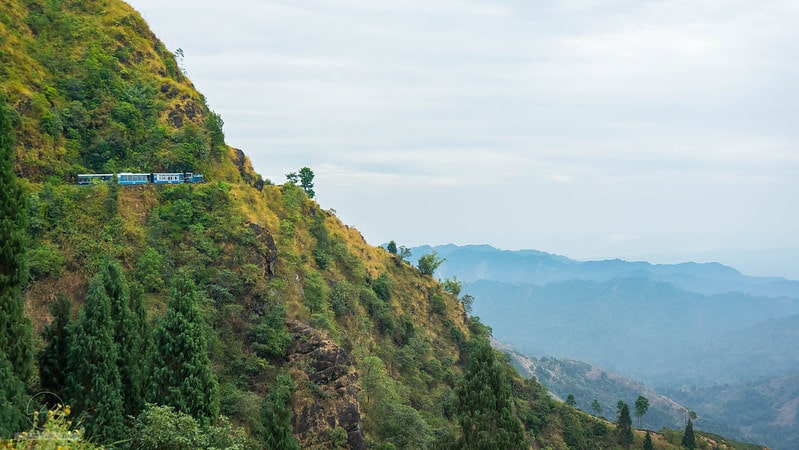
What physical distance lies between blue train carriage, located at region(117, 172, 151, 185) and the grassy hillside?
1.15m

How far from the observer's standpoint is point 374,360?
60375mm

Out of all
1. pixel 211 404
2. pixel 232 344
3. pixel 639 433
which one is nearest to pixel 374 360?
pixel 232 344

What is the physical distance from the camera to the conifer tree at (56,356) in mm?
32969

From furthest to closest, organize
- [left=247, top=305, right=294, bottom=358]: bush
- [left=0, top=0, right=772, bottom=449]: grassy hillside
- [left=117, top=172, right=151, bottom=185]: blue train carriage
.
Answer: [left=117, top=172, right=151, bottom=185]: blue train carriage → [left=247, top=305, right=294, bottom=358]: bush → [left=0, top=0, right=772, bottom=449]: grassy hillside

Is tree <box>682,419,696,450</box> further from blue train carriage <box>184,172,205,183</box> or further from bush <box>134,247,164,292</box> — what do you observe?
bush <box>134,247,164,292</box>

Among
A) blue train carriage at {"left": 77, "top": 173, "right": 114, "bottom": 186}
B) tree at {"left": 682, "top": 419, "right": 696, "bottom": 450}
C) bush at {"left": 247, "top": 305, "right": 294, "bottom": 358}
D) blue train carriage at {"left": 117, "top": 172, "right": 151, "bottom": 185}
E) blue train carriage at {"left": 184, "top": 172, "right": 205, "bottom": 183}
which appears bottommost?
tree at {"left": 682, "top": 419, "right": 696, "bottom": 450}

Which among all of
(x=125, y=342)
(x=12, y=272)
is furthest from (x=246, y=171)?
Answer: (x=12, y=272)

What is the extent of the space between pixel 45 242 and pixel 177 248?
10.8 m

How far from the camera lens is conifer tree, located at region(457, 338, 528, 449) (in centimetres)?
3931

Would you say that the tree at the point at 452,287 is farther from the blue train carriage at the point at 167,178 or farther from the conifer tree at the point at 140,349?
the conifer tree at the point at 140,349

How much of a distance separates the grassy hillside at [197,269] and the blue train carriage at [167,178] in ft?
4.02

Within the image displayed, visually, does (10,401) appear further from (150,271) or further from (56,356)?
(150,271)

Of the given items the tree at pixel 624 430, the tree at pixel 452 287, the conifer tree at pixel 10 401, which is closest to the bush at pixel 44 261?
the conifer tree at pixel 10 401

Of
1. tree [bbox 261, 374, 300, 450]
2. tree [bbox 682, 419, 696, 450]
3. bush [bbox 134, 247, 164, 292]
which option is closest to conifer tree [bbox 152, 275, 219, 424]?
tree [bbox 261, 374, 300, 450]
